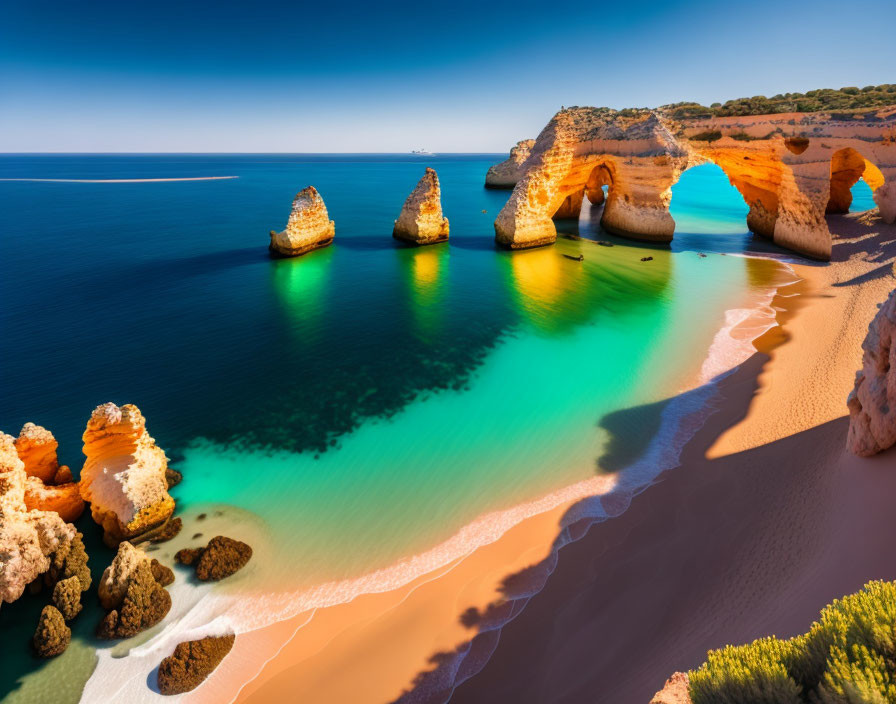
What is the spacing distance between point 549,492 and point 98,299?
24731 millimetres

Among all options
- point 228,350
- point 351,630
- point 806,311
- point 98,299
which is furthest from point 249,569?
point 806,311

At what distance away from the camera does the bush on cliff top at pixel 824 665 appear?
3.25 meters

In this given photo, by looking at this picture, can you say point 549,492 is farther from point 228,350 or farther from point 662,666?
point 228,350

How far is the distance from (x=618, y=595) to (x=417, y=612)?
11.4 feet

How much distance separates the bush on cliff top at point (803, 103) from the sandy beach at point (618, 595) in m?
25.6

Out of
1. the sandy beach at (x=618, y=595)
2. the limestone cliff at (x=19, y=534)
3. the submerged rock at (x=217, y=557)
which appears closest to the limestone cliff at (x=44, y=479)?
the limestone cliff at (x=19, y=534)

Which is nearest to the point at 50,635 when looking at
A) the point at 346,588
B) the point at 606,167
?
the point at 346,588

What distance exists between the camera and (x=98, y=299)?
891 inches

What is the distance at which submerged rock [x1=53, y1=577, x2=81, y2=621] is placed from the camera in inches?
292

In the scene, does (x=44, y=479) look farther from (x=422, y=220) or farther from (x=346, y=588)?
(x=422, y=220)

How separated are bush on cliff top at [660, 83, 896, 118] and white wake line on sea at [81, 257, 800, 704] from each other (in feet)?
84.0

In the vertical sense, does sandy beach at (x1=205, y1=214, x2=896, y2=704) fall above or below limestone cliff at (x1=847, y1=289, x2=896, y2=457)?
below

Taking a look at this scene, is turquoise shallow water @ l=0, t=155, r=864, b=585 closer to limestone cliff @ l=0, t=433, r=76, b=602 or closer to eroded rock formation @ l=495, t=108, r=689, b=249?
eroded rock formation @ l=495, t=108, r=689, b=249

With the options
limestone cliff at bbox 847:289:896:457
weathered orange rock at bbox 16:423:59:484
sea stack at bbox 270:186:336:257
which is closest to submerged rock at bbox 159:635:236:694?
weathered orange rock at bbox 16:423:59:484
